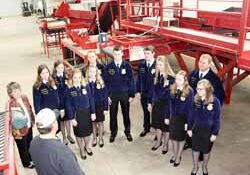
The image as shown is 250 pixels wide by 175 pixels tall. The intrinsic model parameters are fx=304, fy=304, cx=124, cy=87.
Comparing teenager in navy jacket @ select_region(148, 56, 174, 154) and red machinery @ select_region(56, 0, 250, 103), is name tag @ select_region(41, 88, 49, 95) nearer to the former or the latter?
teenager in navy jacket @ select_region(148, 56, 174, 154)

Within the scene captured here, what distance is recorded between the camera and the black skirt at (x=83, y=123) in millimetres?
4828

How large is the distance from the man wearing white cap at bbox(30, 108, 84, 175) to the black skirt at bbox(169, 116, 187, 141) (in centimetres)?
221

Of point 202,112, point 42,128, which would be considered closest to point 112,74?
point 202,112

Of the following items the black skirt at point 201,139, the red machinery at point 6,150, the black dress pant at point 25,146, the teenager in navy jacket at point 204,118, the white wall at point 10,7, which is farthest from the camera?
the white wall at point 10,7

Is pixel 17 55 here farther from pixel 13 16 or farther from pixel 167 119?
pixel 13 16

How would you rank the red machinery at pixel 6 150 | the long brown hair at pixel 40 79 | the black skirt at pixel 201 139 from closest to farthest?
the red machinery at pixel 6 150 → the black skirt at pixel 201 139 → the long brown hair at pixel 40 79

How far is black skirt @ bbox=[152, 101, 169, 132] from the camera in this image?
16.3ft

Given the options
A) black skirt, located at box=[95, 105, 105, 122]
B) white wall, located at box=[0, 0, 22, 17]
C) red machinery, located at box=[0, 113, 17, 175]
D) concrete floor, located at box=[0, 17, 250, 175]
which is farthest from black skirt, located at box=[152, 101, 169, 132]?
white wall, located at box=[0, 0, 22, 17]

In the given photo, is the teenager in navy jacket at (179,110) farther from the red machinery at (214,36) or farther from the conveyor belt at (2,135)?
the conveyor belt at (2,135)

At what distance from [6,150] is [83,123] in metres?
2.09

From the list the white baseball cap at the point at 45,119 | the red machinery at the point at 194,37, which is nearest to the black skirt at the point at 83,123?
the white baseball cap at the point at 45,119

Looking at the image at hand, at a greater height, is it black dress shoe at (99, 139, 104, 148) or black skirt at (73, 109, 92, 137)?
black skirt at (73, 109, 92, 137)

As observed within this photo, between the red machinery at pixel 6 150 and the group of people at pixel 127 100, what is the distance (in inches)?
29.9

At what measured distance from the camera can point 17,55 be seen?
535 inches
